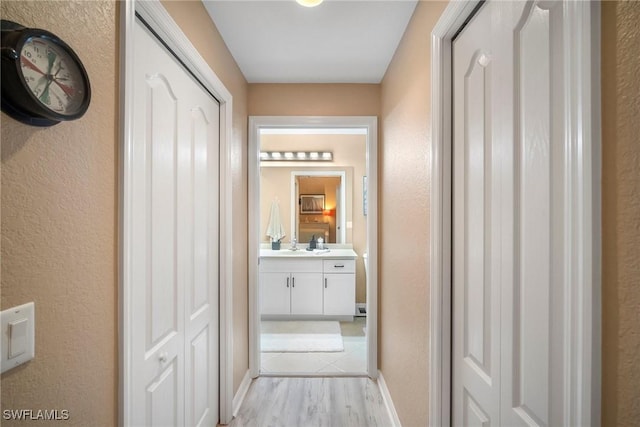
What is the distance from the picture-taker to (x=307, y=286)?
385 centimetres

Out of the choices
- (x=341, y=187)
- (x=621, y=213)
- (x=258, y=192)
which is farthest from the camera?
(x=341, y=187)

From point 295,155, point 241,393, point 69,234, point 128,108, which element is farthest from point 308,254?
point 69,234

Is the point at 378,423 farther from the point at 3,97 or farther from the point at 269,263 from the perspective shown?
the point at 3,97

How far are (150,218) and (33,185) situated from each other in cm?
53

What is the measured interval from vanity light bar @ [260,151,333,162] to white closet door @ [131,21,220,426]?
2.30m

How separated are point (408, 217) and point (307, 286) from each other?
238 centimetres

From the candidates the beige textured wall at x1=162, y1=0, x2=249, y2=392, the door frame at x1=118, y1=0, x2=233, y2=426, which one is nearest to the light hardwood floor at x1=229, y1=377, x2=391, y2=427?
the beige textured wall at x1=162, y1=0, x2=249, y2=392

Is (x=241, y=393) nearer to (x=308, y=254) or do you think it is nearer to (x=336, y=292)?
(x=336, y=292)

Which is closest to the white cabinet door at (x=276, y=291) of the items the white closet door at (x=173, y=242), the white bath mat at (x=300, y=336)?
the white bath mat at (x=300, y=336)

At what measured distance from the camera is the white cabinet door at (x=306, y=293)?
3844 millimetres

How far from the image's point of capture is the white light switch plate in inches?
23.0

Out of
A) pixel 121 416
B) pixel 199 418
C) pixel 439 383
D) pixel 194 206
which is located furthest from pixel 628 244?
pixel 199 418

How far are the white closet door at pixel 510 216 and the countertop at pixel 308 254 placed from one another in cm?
264

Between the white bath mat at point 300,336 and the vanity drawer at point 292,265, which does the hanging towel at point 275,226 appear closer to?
the vanity drawer at point 292,265
